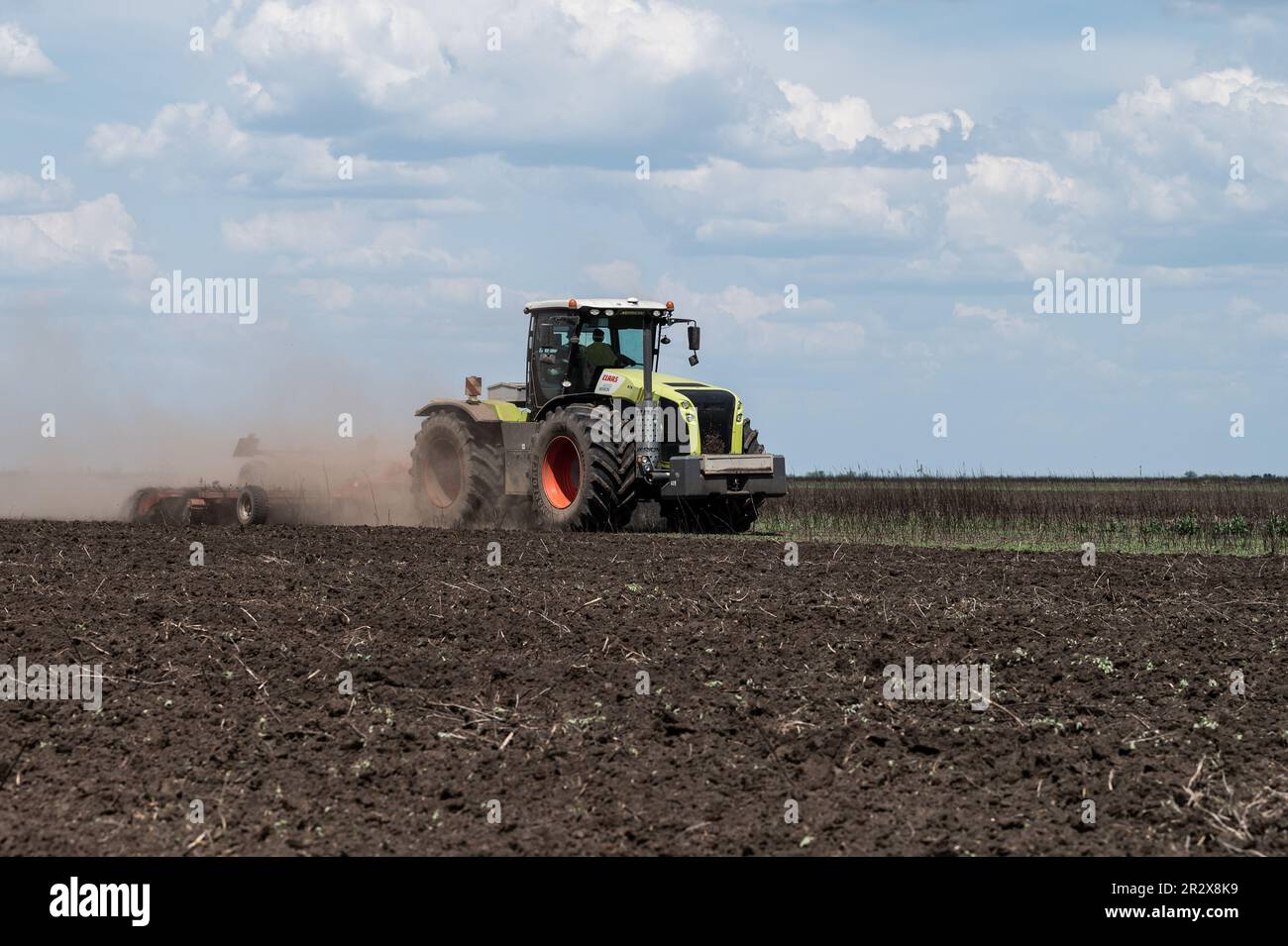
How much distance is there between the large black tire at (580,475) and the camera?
18.6 metres

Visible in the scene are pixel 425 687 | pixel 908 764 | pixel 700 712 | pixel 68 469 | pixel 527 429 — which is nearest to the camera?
pixel 908 764

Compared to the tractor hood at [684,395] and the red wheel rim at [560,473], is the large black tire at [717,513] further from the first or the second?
the red wheel rim at [560,473]

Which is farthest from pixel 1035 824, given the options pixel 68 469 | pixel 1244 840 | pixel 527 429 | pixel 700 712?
pixel 68 469

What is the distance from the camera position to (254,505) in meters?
20.3

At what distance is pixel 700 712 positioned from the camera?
866 centimetres

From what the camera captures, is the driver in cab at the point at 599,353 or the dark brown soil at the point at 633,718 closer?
the dark brown soil at the point at 633,718

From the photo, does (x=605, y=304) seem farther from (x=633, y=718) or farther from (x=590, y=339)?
(x=633, y=718)

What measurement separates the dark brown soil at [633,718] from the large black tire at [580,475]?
5.16 meters

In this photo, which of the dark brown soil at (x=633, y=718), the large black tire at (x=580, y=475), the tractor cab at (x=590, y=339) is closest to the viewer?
the dark brown soil at (x=633, y=718)

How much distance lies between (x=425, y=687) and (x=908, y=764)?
9.84 ft

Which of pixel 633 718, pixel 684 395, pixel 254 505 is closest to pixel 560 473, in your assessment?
pixel 684 395

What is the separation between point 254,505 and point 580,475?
4.48 m

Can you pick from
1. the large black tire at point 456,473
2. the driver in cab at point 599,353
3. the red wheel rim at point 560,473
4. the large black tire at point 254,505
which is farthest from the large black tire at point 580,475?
the large black tire at point 254,505
